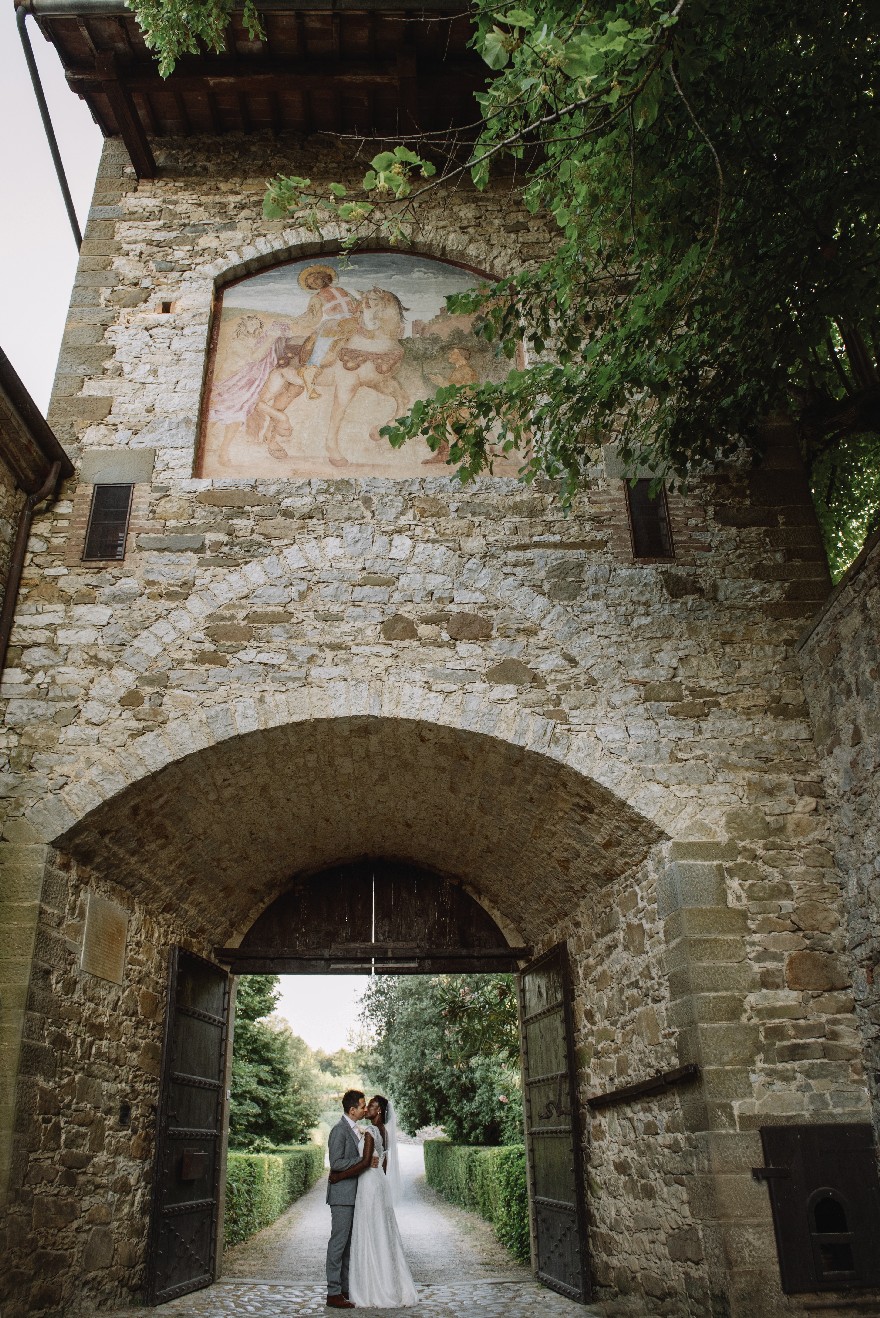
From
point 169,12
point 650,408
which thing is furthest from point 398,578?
point 169,12

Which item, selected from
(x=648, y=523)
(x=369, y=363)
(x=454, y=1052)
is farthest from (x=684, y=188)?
(x=454, y=1052)

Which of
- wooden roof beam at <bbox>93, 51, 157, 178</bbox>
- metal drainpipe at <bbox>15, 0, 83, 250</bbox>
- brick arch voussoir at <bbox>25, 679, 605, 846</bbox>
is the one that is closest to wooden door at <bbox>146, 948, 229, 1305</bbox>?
brick arch voussoir at <bbox>25, 679, 605, 846</bbox>

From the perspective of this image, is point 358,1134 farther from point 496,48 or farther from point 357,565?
point 496,48

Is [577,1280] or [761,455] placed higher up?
[761,455]

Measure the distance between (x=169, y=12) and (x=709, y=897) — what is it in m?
5.70

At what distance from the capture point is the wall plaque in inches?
189

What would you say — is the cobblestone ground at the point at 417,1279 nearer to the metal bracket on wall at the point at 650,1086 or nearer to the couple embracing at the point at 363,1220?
the couple embracing at the point at 363,1220

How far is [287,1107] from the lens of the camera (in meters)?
13.2

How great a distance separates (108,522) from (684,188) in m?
3.56

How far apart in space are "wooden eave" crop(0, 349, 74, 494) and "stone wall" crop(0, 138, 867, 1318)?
0.21m

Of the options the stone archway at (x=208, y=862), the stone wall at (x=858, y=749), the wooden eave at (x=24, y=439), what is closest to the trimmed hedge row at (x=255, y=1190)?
the stone archway at (x=208, y=862)

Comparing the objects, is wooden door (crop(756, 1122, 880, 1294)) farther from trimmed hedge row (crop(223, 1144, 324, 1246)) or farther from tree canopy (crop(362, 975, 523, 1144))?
tree canopy (crop(362, 975, 523, 1144))

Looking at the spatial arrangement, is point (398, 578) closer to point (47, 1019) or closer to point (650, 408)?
point (650, 408)

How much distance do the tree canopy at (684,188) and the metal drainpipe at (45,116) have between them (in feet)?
4.64
